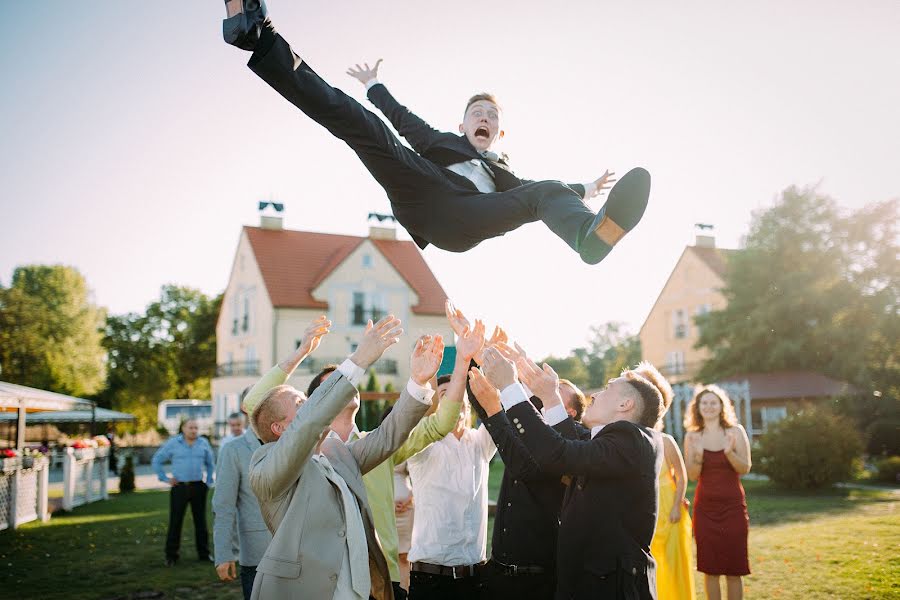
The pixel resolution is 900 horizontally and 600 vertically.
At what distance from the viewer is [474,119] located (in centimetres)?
392

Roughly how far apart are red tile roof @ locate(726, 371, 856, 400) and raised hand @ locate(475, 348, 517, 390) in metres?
29.5

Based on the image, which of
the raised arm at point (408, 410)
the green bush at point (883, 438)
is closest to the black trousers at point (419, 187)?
the raised arm at point (408, 410)

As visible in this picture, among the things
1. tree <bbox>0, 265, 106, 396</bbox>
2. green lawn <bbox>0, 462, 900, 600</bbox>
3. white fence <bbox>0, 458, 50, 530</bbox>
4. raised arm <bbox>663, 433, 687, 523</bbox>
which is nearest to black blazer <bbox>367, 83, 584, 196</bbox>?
raised arm <bbox>663, 433, 687, 523</bbox>

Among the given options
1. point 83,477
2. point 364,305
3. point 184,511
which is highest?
point 364,305

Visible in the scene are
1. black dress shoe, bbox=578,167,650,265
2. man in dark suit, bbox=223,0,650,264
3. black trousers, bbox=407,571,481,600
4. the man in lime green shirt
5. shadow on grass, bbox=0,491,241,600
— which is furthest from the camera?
shadow on grass, bbox=0,491,241,600

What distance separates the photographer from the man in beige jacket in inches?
120

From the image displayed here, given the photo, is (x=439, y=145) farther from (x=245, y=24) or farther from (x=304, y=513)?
(x=304, y=513)

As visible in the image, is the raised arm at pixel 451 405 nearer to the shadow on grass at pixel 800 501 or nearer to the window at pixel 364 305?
the shadow on grass at pixel 800 501

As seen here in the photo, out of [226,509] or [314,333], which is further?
[226,509]

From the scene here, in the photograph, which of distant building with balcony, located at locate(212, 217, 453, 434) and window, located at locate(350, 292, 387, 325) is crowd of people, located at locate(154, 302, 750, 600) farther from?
window, located at locate(350, 292, 387, 325)

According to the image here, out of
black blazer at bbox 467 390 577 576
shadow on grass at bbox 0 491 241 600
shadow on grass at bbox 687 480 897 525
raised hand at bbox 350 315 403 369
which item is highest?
raised hand at bbox 350 315 403 369

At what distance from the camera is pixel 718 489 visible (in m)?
6.39

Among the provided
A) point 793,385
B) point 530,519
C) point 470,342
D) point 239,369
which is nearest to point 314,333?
point 470,342

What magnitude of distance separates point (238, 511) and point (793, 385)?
29.2m
